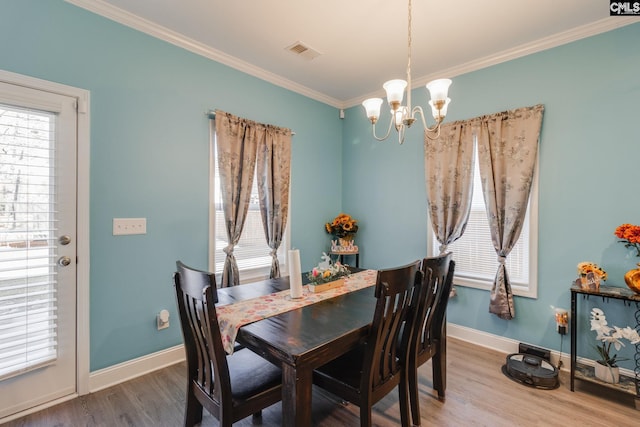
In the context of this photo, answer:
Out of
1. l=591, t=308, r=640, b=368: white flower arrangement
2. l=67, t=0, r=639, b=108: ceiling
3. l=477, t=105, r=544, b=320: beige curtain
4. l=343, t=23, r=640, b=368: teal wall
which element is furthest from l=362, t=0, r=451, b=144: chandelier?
l=591, t=308, r=640, b=368: white flower arrangement

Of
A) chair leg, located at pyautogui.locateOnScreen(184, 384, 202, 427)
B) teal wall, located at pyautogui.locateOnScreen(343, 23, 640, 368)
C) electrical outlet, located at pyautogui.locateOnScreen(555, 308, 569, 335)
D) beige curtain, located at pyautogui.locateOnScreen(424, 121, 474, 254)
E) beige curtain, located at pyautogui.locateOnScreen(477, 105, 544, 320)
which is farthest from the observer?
beige curtain, located at pyautogui.locateOnScreen(424, 121, 474, 254)

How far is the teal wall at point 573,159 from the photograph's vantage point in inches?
89.8

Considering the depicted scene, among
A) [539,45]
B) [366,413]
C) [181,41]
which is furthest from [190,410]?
[539,45]

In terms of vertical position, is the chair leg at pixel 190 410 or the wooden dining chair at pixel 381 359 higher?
the wooden dining chair at pixel 381 359

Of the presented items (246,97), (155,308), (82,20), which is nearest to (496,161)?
(246,97)

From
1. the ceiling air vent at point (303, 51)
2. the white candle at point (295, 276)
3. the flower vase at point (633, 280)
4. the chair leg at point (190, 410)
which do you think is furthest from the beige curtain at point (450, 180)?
the chair leg at point (190, 410)

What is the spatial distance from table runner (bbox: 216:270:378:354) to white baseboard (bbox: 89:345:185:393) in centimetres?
120

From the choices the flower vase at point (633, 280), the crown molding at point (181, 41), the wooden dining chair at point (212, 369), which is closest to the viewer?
the wooden dining chair at point (212, 369)

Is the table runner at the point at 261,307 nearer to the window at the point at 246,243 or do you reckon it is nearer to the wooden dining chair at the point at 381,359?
the wooden dining chair at the point at 381,359

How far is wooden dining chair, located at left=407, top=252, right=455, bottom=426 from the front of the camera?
174 cm

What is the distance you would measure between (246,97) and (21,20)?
5.47 ft

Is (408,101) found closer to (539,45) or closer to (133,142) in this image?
(539,45)

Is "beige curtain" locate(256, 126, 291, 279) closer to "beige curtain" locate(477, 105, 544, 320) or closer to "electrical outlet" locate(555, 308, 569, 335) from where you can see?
"beige curtain" locate(477, 105, 544, 320)

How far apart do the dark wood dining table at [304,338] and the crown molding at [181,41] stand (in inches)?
88.8
